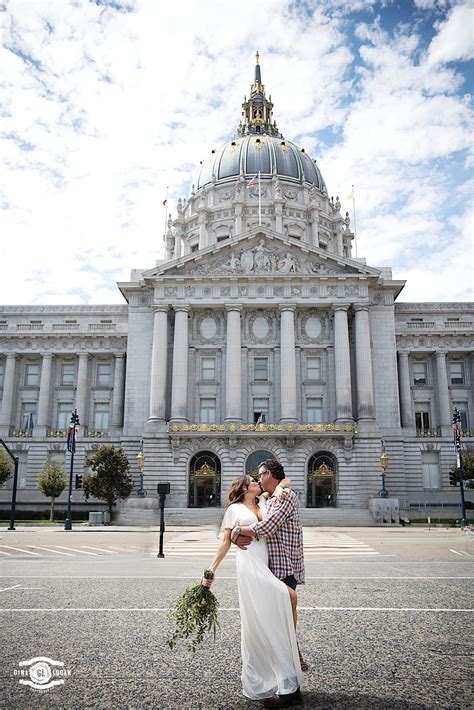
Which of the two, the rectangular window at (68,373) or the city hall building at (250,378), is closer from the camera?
the city hall building at (250,378)

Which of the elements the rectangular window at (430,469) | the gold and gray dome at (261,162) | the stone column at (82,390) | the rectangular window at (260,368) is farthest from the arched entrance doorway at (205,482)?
the gold and gray dome at (261,162)

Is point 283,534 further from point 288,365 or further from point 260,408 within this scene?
point 260,408

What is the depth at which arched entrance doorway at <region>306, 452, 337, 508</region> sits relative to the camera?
183 feet

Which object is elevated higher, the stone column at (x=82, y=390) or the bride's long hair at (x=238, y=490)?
the stone column at (x=82, y=390)

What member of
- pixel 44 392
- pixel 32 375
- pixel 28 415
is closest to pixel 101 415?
pixel 44 392

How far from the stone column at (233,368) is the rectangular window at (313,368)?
6.45 m

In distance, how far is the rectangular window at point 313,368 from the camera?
5978 cm

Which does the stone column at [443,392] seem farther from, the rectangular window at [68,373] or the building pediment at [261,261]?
the rectangular window at [68,373]

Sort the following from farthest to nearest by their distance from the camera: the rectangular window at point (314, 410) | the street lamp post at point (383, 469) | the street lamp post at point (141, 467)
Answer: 1. the rectangular window at point (314, 410)
2. the street lamp post at point (141, 467)
3. the street lamp post at point (383, 469)

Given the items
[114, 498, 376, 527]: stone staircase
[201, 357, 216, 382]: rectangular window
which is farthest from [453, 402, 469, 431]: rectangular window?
[201, 357, 216, 382]: rectangular window

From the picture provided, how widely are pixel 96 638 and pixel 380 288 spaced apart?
184ft

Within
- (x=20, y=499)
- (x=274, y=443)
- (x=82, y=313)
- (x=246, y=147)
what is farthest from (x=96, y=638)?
(x=246, y=147)

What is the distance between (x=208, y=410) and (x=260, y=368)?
6.09m

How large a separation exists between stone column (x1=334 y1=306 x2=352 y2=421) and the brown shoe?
1975 inches
